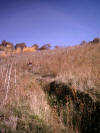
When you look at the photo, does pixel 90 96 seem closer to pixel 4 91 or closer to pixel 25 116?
pixel 25 116

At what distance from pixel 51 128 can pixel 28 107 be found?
897 millimetres

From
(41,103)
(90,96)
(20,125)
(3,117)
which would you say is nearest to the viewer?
(20,125)

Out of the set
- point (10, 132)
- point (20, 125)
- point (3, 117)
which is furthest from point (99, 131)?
point (3, 117)

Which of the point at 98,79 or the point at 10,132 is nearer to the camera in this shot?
the point at 10,132

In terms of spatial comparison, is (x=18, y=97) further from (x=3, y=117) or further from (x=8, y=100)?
(x=3, y=117)

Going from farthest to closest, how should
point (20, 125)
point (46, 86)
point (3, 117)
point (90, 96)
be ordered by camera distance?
point (46, 86) → point (90, 96) → point (3, 117) → point (20, 125)

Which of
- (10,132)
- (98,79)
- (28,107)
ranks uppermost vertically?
(98,79)

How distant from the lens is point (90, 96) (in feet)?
7.37

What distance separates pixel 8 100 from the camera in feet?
8.63

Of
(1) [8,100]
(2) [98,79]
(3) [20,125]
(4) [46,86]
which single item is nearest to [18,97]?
(1) [8,100]

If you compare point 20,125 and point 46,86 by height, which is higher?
point 46,86

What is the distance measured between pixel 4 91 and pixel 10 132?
1.42 meters

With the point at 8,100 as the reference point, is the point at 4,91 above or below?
above

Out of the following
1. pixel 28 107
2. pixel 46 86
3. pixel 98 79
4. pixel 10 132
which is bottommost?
pixel 10 132
